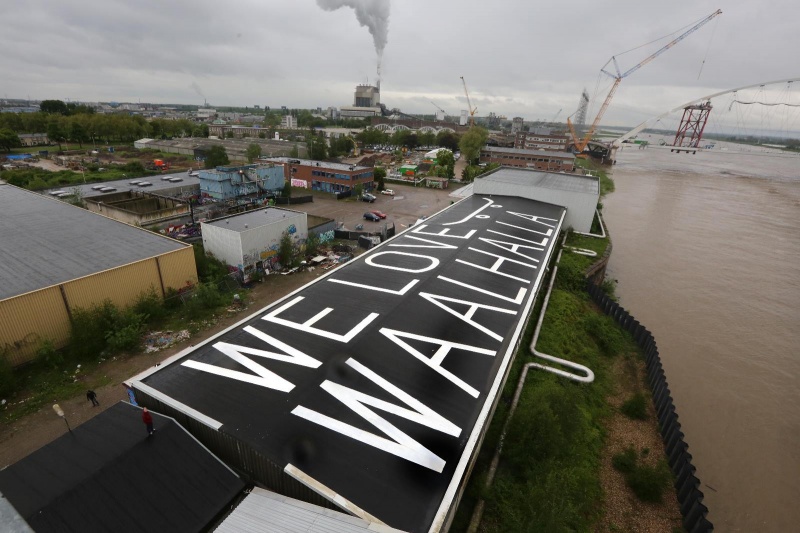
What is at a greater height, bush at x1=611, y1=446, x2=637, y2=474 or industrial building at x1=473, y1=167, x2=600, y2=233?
industrial building at x1=473, y1=167, x2=600, y2=233

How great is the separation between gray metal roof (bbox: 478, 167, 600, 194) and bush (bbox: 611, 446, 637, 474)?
25274 mm

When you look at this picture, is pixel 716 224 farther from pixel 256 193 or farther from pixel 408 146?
pixel 408 146

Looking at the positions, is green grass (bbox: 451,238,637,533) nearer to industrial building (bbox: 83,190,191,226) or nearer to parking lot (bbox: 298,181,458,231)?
parking lot (bbox: 298,181,458,231)

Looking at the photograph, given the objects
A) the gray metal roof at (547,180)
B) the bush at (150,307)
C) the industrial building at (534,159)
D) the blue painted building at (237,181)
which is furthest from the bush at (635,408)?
the industrial building at (534,159)

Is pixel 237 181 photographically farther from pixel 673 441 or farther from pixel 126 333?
pixel 673 441

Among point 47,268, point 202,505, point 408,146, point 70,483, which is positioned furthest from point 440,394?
point 408,146

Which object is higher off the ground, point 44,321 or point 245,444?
point 245,444

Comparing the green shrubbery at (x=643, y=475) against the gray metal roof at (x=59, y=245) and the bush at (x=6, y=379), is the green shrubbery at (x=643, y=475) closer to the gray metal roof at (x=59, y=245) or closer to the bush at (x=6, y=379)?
the bush at (x=6, y=379)

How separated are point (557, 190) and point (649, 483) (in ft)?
84.9

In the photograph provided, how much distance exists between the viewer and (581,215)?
31.2 m

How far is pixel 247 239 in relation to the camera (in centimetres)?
2169

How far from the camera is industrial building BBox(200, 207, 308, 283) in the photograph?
21719mm

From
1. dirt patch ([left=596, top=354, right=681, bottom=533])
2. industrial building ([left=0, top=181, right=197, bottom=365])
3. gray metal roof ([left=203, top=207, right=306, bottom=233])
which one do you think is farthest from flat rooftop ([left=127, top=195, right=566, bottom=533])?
gray metal roof ([left=203, top=207, right=306, bottom=233])

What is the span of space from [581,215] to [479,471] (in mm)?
26596
